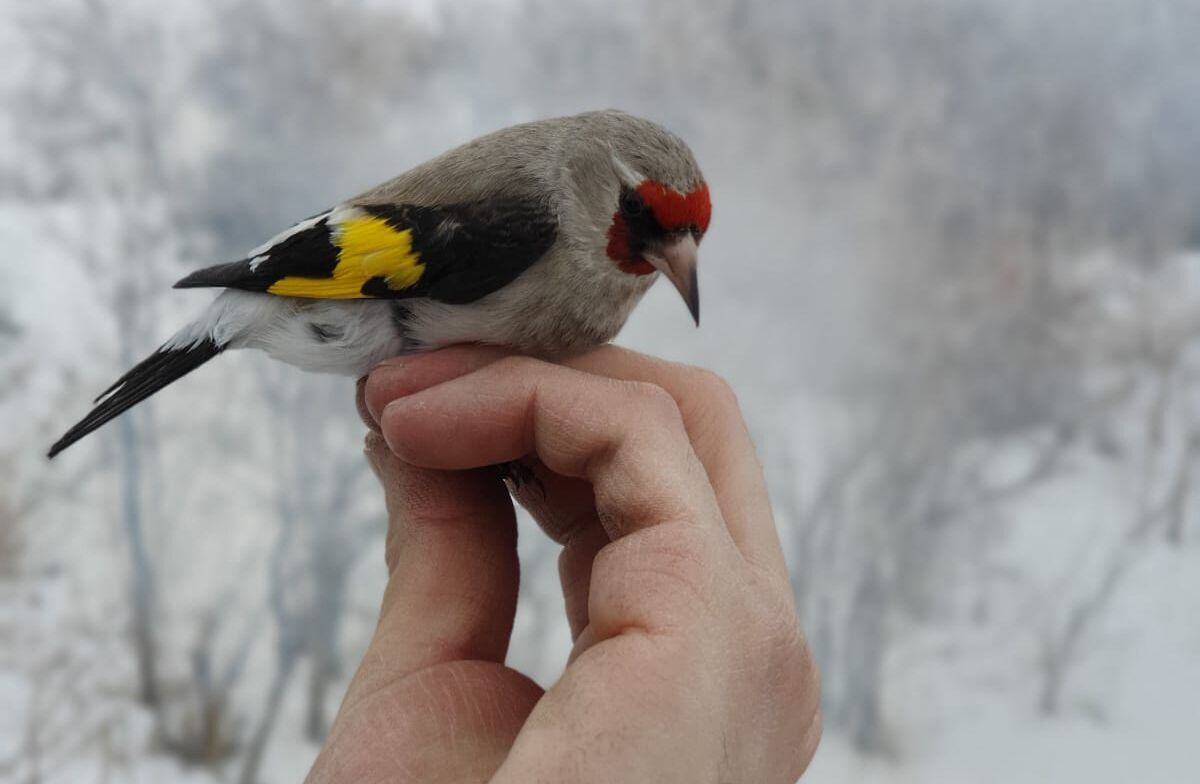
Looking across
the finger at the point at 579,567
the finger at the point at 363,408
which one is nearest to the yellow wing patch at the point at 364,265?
the finger at the point at 363,408

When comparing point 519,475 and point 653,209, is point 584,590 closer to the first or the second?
point 519,475

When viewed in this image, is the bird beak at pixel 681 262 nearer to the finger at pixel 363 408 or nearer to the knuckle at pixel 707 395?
the knuckle at pixel 707 395

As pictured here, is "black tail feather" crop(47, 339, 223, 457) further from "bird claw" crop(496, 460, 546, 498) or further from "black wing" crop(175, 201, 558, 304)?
"bird claw" crop(496, 460, 546, 498)

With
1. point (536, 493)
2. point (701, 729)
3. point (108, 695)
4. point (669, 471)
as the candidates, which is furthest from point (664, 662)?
point (108, 695)

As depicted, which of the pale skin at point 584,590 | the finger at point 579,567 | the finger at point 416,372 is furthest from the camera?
the finger at point 579,567

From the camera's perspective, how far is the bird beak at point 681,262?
0.94 m

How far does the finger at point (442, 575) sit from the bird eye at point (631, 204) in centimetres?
32

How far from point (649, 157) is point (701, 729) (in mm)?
583

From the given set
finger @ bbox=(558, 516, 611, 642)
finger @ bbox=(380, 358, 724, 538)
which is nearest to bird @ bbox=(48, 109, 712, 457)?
finger @ bbox=(380, 358, 724, 538)

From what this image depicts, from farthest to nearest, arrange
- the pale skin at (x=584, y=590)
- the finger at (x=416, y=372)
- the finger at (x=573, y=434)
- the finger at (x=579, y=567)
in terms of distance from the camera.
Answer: the finger at (x=579, y=567) → the finger at (x=416, y=372) → the finger at (x=573, y=434) → the pale skin at (x=584, y=590)

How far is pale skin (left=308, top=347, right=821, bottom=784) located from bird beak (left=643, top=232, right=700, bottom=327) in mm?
A: 83

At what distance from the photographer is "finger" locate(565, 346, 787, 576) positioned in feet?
2.62

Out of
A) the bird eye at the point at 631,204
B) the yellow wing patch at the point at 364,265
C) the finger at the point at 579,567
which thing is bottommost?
the finger at the point at 579,567

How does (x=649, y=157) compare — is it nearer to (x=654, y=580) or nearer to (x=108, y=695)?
(x=654, y=580)
